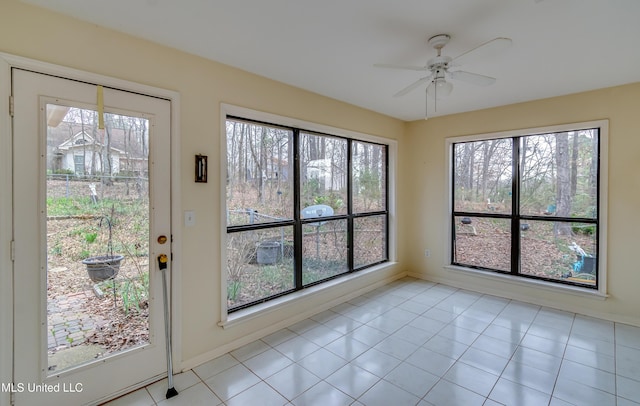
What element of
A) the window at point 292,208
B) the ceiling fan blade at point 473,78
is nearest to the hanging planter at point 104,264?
the window at point 292,208

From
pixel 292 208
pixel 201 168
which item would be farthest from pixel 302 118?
pixel 201 168

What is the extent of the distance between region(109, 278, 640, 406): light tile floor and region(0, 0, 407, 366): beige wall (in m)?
0.30

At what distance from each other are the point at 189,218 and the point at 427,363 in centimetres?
229

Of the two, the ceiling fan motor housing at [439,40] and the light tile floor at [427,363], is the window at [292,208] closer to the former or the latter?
the light tile floor at [427,363]

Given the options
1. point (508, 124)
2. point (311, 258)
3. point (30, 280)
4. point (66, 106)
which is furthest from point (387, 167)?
point (30, 280)

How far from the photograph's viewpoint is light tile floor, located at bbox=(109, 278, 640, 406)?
2051 mm

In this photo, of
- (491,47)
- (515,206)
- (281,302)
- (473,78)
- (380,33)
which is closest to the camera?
(491,47)

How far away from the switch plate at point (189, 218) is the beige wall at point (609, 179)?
346 cm

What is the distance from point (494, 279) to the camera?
396 centimetres

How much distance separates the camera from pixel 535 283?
3.66 meters

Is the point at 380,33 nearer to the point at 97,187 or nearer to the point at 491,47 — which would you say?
the point at 491,47

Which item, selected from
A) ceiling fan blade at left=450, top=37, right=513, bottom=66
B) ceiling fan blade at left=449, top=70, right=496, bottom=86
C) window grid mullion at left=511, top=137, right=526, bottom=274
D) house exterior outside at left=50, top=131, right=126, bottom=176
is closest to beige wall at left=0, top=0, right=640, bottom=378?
window grid mullion at left=511, top=137, right=526, bottom=274

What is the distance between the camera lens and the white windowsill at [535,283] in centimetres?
331

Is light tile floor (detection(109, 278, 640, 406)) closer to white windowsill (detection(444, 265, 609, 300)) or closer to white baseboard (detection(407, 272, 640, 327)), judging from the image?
white baseboard (detection(407, 272, 640, 327))
